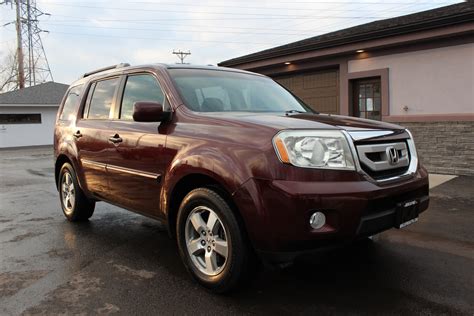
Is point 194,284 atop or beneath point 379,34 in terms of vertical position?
beneath

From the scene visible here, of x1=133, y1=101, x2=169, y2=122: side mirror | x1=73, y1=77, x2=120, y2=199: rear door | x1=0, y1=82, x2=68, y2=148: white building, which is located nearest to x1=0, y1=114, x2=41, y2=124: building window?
x1=0, y1=82, x2=68, y2=148: white building

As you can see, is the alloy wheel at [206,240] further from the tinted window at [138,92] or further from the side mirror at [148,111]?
the tinted window at [138,92]

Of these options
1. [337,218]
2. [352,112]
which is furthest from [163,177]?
[352,112]

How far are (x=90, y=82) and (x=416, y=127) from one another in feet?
24.8

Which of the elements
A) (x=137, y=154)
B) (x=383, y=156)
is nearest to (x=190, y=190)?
(x=137, y=154)

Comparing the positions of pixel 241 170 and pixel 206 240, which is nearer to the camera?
pixel 241 170

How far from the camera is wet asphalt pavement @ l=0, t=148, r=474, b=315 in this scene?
11.1 ft

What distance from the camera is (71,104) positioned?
615cm

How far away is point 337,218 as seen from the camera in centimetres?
305

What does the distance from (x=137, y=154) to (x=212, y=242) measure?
4.14 ft

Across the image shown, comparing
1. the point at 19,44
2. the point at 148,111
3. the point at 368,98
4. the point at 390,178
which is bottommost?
the point at 390,178

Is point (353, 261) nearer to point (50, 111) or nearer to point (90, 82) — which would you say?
point (90, 82)

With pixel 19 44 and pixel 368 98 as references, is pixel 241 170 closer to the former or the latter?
pixel 368 98

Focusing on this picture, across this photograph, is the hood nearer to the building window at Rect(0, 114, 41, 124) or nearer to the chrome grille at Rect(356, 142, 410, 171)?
the chrome grille at Rect(356, 142, 410, 171)
